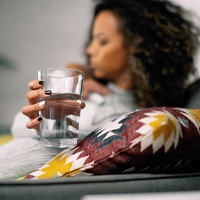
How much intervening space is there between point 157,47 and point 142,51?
0.09 meters

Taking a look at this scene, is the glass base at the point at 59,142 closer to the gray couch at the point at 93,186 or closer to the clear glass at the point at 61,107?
the clear glass at the point at 61,107

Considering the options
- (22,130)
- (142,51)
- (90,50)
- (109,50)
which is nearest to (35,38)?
(90,50)

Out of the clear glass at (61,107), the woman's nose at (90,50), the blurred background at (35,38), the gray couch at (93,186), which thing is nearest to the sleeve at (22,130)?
the clear glass at (61,107)

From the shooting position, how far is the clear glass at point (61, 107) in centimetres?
79

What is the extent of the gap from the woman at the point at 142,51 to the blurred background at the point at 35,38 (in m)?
0.27

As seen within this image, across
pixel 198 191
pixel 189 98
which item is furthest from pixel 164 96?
pixel 198 191

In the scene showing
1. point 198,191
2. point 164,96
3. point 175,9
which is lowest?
point 164,96

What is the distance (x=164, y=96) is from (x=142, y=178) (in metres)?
1.32

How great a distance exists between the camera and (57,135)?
0.82 meters

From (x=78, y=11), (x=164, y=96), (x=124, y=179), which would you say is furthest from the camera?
(x=78, y=11)

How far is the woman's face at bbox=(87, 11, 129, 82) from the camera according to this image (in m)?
2.02

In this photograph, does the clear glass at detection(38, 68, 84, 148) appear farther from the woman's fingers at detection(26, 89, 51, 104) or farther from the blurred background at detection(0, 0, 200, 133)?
the blurred background at detection(0, 0, 200, 133)

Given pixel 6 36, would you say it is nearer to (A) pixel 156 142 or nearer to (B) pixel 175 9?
(B) pixel 175 9

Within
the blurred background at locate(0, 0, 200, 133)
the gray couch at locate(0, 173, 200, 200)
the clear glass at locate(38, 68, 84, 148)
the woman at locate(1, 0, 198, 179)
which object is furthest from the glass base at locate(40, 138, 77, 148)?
the blurred background at locate(0, 0, 200, 133)
